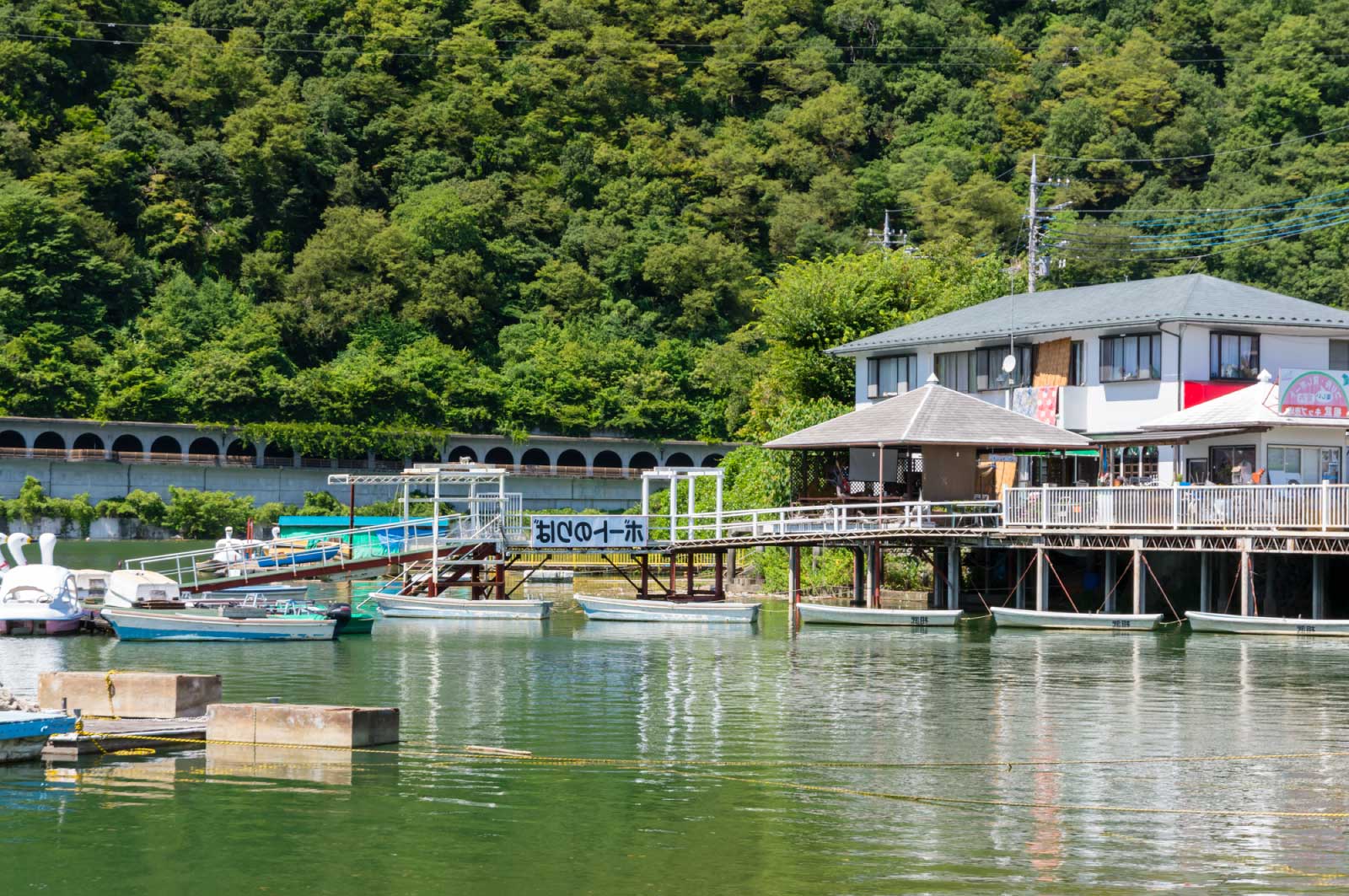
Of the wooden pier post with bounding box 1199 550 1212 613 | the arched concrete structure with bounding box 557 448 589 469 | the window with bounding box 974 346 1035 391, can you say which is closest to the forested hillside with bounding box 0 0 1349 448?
the arched concrete structure with bounding box 557 448 589 469

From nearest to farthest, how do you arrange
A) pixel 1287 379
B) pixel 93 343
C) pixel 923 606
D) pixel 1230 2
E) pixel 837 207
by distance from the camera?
pixel 1287 379
pixel 923 606
pixel 93 343
pixel 837 207
pixel 1230 2

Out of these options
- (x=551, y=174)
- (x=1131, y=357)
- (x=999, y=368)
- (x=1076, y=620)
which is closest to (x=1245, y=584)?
(x=1076, y=620)

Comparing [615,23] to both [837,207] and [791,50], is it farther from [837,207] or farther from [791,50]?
[837,207]

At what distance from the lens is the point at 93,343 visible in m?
108

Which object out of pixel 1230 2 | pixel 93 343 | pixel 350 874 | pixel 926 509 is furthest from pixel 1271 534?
pixel 1230 2

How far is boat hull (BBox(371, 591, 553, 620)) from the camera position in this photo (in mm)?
46062

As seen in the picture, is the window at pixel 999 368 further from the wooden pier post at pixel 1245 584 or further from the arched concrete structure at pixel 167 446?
the arched concrete structure at pixel 167 446

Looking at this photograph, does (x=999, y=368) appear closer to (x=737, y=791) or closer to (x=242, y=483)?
(x=737, y=791)

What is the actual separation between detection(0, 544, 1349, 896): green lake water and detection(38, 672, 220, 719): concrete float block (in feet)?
4.80

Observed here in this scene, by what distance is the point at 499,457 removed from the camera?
113 metres

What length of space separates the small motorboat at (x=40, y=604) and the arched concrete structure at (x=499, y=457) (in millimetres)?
69455

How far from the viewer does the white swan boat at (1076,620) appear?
136ft

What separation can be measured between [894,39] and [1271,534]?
378ft

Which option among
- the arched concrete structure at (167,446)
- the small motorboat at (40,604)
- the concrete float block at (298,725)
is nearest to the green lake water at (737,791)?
the concrete float block at (298,725)
